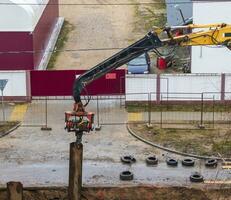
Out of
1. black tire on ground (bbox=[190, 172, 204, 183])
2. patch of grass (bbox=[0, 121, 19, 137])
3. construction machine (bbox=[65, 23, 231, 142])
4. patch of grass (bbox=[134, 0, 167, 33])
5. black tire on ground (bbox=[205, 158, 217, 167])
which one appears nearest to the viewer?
construction machine (bbox=[65, 23, 231, 142])

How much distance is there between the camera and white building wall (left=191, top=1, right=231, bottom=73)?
35.8 m

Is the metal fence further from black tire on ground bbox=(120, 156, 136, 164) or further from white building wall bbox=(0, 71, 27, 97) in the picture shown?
black tire on ground bbox=(120, 156, 136, 164)

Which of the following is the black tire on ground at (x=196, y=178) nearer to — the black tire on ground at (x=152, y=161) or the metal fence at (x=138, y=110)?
the black tire on ground at (x=152, y=161)

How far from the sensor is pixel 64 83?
33.9m

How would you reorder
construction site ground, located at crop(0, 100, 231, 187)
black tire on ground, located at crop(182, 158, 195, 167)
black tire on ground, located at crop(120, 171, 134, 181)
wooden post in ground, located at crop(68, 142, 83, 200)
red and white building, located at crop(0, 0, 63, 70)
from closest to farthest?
wooden post in ground, located at crop(68, 142, 83, 200), black tire on ground, located at crop(120, 171, 134, 181), construction site ground, located at crop(0, 100, 231, 187), black tire on ground, located at crop(182, 158, 195, 167), red and white building, located at crop(0, 0, 63, 70)

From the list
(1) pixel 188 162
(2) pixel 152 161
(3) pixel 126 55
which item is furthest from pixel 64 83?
(3) pixel 126 55

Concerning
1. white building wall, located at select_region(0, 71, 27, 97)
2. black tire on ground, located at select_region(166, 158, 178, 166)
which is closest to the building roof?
white building wall, located at select_region(0, 71, 27, 97)

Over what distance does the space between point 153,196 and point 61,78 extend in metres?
12.5

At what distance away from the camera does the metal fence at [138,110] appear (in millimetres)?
31750

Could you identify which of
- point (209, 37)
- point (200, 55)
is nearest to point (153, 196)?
point (209, 37)

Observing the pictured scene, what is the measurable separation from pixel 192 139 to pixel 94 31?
19.5 m

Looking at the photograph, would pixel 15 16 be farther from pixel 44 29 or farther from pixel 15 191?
pixel 15 191

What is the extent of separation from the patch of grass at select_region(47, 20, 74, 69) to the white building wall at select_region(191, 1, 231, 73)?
9.01m

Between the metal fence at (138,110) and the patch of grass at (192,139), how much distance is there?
91 cm
